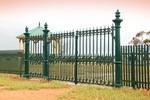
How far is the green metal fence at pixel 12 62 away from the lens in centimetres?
2102

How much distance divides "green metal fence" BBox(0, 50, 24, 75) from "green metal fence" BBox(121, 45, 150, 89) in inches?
375

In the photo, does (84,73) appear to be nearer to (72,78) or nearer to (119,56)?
(72,78)

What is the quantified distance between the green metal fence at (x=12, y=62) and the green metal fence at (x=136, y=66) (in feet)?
31.3

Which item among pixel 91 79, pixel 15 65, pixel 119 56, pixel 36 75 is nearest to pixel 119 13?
pixel 119 56

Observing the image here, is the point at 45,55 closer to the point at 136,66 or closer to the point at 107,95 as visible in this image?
the point at 136,66

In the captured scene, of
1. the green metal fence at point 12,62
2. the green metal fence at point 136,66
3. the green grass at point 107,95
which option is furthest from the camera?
the green metal fence at point 12,62

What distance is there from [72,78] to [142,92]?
448cm

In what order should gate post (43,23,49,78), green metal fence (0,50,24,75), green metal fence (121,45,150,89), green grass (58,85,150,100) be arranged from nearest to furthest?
green grass (58,85,150,100) < green metal fence (121,45,150,89) < gate post (43,23,49,78) < green metal fence (0,50,24,75)

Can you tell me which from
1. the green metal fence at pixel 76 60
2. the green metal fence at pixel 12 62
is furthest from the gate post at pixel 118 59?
the green metal fence at pixel 12 62

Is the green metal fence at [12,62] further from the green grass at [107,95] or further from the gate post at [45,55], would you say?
the green grass at [107,95]

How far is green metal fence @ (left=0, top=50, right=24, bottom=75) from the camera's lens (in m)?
21.0

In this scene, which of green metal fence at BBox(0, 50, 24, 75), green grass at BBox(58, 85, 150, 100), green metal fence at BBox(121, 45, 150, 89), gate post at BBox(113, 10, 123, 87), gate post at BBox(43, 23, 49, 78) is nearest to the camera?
green grass at BBox(58, 85, 150, 100)

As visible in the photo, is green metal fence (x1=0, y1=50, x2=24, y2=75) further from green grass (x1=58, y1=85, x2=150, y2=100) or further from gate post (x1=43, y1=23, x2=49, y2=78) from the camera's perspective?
green grass (x1=58, y1=85, x2=150, y2=100)

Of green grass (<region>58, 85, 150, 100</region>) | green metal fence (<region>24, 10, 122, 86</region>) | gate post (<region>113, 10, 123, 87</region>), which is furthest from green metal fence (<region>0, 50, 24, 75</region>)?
green grass (<region>58, 85, 150, 100</region>)
